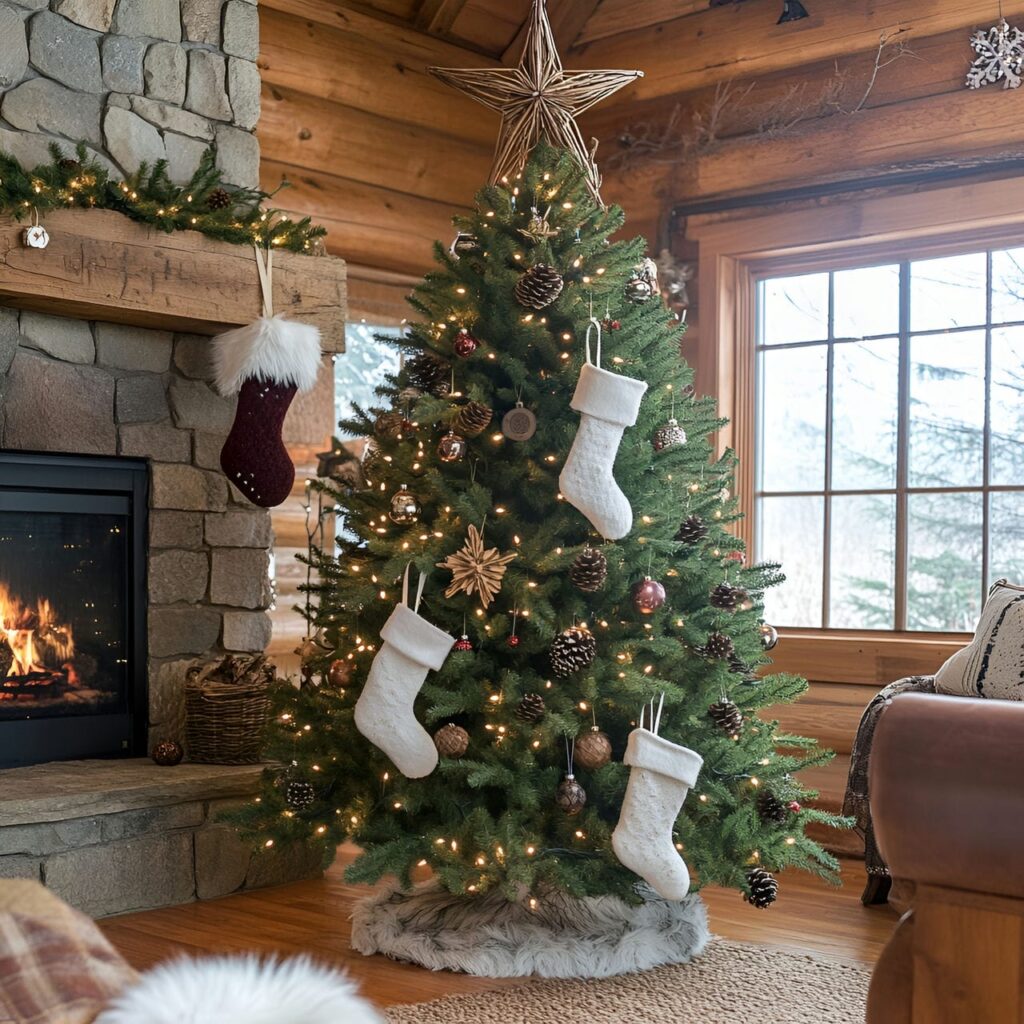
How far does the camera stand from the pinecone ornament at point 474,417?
2779 mm

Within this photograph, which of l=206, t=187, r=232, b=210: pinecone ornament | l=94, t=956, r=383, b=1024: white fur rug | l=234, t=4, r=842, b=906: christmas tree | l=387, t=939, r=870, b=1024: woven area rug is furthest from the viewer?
l=206, t=187, r=232, b=210: pinecone ornament

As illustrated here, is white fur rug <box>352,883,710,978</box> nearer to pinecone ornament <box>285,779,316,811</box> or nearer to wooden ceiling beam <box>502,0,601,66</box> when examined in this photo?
pinecone ornament <box>285,779,316,811</box>

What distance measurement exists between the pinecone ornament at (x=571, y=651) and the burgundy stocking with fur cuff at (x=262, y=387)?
1.20 m

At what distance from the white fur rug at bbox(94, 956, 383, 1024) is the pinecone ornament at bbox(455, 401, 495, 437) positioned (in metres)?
1.82

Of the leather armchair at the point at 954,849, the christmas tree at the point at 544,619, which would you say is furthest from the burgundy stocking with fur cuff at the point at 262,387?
the leather armchair at the point at 954,849

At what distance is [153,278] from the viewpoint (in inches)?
133

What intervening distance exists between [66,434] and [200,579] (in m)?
0.57

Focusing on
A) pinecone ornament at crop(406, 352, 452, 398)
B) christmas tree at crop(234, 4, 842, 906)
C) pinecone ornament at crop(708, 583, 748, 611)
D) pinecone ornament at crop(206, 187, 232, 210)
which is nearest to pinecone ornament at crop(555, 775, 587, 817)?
christmas tree at crop(234, 4, 842, 906)

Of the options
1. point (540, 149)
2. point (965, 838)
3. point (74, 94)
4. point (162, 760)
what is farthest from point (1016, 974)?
point (74, 94)

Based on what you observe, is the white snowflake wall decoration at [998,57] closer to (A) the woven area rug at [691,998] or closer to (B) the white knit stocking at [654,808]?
(B) the white knit stocking at [654,808]

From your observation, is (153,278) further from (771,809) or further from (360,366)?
(771,809)

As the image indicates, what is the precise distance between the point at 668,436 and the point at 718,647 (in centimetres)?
48

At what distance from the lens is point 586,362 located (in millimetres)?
2762

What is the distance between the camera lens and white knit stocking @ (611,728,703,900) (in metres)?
2.56
